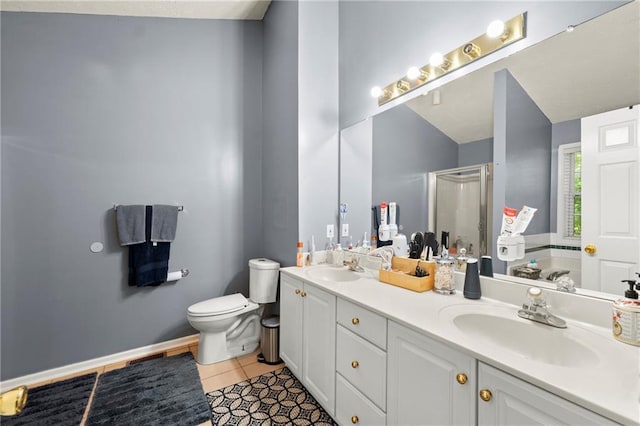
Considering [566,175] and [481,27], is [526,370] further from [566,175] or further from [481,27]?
[481,27]

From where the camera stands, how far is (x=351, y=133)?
2.31 meters

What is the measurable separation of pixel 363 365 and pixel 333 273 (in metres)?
0.79

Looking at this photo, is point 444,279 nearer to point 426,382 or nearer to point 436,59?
point 426,382

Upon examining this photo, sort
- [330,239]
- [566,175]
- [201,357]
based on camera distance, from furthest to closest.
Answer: [330,239] < [201,357] < [566,175]

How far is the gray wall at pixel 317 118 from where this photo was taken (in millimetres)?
2232

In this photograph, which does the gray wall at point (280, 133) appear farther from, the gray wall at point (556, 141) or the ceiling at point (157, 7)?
the gray wall at point (556, 141)

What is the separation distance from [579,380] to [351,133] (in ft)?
6.48

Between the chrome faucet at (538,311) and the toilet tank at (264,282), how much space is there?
1735 millimetres

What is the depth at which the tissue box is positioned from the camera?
1.21 metres

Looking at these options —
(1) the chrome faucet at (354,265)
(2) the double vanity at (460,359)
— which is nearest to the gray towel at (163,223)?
(2) the double vanity at (460,359)

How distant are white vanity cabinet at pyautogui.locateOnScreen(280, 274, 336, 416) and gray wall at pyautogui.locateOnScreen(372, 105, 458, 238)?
0.73 metres

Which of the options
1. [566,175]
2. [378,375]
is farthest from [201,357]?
[566,175]

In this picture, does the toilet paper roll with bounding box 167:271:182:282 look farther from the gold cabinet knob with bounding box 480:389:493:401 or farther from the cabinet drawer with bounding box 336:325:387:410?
the gold cabinet knob with bounding box 480:389:493:401

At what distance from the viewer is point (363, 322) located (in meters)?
1.30
